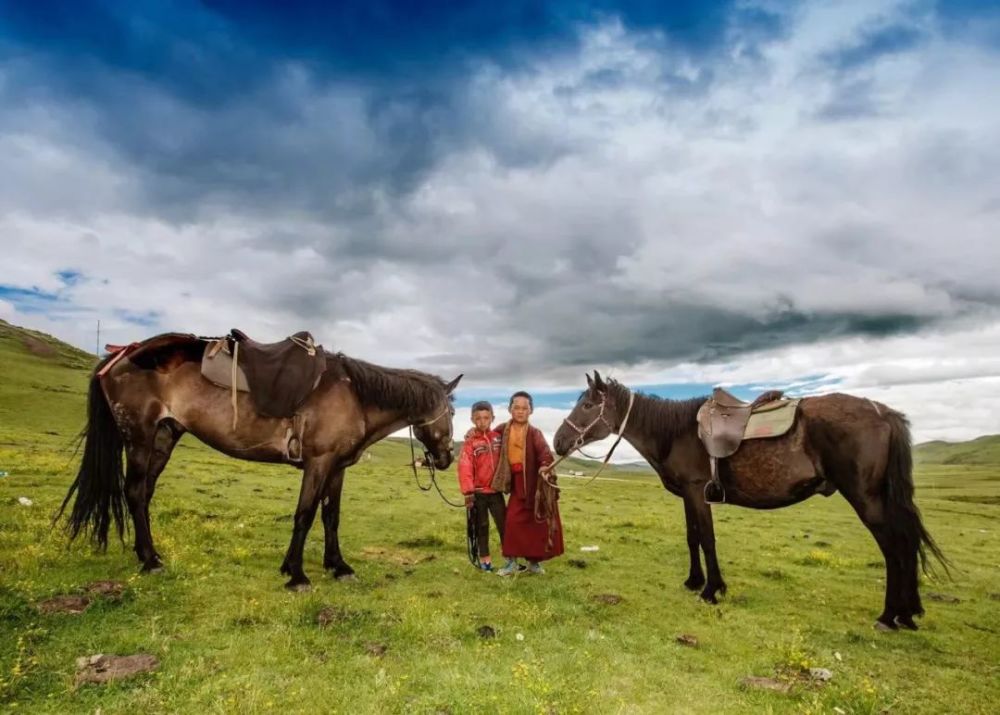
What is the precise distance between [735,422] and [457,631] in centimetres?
529

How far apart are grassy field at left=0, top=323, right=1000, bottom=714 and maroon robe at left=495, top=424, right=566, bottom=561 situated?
50cm

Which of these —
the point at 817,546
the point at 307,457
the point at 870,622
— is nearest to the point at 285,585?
the point at 307,457

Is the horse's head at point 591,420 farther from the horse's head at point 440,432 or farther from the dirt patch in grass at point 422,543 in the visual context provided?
the dirt patch in grass at point 422,543

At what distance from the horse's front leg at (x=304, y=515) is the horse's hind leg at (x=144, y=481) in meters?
1.86

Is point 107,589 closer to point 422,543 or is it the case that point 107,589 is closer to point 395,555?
point 395,555

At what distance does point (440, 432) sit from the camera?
389 inches

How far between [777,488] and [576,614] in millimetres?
3616

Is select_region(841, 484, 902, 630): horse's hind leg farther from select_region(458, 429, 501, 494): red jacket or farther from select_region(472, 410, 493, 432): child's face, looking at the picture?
select_region(472, 410, 493, 432): child's face

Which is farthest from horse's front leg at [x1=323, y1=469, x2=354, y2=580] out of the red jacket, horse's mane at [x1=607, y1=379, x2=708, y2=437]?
horse's mane at [x1=607, y1=379, x2=708, y2=437]

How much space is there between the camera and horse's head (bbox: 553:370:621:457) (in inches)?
394

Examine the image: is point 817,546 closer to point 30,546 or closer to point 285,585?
point 285,585

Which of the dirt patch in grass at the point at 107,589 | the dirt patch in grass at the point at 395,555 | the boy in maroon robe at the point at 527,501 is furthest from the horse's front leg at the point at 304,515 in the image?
the boy in maroon robe at the point at 527,501

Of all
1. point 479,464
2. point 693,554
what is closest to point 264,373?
point 479,464

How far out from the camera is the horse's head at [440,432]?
9812 mm
